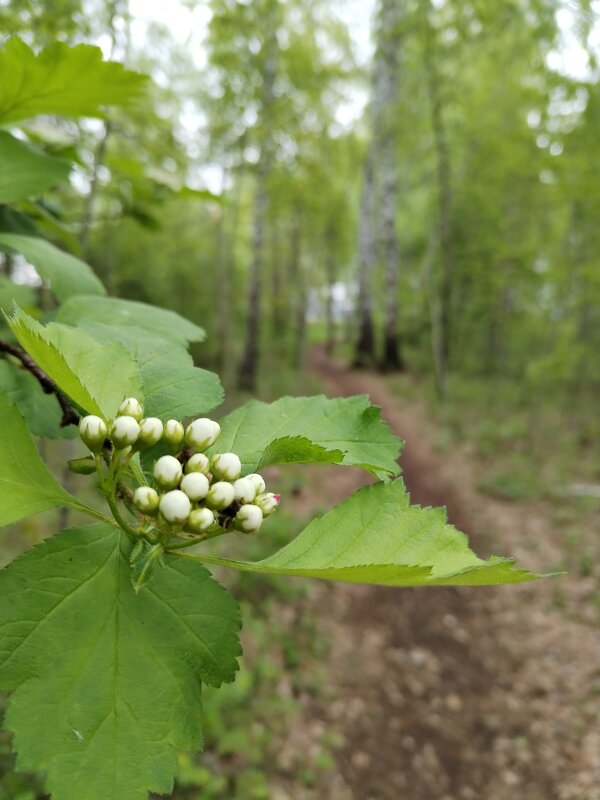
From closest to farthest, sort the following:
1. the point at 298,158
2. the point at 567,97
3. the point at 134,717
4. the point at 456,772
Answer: the point at 134,717 → the point at 456,772 → the point at 567,97 → the point at 298,158

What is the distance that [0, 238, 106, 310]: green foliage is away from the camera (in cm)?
125

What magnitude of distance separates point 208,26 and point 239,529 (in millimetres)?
11095

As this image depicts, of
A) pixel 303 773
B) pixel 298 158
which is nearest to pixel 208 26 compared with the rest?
pixel 298 158

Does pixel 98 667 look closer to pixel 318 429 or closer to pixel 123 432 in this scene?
pixel 123 432

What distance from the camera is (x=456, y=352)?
2086 centimetres

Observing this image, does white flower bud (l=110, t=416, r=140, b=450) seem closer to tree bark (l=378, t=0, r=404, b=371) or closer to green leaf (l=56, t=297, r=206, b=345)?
green leaf (l=56, t=297, r=206, b=345)

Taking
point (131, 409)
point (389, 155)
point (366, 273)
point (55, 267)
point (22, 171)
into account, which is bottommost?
point (131, 409)

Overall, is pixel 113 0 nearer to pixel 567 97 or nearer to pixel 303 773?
pixel 303 773

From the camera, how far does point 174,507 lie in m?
0.79

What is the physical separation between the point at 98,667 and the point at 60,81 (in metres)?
1.15

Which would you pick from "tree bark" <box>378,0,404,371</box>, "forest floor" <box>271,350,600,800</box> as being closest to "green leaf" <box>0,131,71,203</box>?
"forest floor" <box>271,350,600,800</box>

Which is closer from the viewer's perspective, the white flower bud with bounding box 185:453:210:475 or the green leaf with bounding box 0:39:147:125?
the white flower bud with bounding box 185:453:210:475

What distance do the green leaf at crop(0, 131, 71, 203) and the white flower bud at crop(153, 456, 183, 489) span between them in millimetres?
750

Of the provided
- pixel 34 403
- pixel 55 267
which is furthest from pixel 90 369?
pixel 55 267
